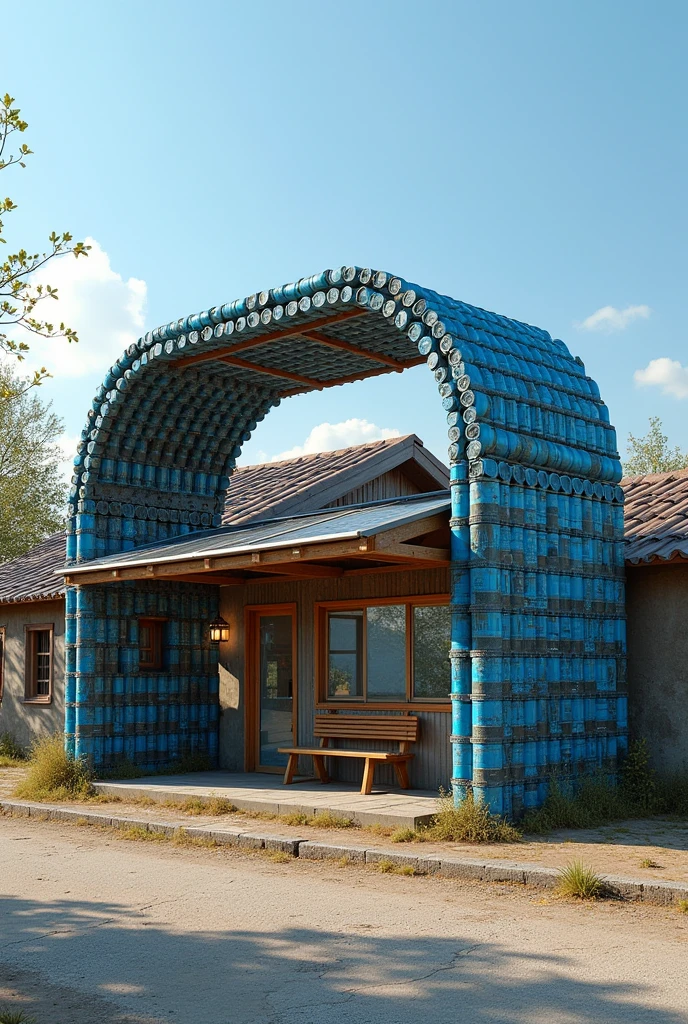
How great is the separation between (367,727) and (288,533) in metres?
3.01

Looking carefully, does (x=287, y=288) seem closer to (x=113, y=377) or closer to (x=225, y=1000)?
(x=113, y=377)

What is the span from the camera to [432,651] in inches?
518

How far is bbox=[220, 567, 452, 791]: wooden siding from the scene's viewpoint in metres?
12.9

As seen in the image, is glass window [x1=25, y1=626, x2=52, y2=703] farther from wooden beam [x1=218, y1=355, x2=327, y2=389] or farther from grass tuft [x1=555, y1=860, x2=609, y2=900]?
grass tuft [x1=555, y1=860, x2=609, y2=900]

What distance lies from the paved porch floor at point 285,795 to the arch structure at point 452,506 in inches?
28.0

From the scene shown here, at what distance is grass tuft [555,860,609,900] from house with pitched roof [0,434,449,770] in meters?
8.15

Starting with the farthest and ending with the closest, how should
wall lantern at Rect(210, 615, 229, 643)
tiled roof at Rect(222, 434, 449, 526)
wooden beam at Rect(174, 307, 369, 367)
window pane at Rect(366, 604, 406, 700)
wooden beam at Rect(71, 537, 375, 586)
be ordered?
tiled roof at Rect(222, 434, 449, 526), wall lantern at Rect(210, 615, 229, 643), window pane at Rect(366, 604, 406, 700), wooden beam at Rect(174, 307, 369, 367), wooden beam at Rect(71, 537, 375, 586)

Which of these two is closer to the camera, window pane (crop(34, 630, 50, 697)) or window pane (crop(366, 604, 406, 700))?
window pane (crop(366, 604, 406, 700))

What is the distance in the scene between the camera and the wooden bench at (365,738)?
12484mm

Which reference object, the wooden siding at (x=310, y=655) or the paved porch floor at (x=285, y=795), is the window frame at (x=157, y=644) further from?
the paved porch floor at (x=285, y=795)

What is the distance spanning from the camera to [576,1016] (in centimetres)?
537

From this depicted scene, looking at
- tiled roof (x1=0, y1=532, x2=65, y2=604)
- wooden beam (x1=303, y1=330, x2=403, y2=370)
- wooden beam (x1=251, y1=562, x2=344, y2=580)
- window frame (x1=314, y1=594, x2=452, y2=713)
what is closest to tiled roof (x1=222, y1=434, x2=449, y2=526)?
tiled roof (x1=0, y1=532, x2=65, y2=604)

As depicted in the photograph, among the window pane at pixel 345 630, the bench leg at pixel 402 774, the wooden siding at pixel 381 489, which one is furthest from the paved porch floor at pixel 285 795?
the wooden siding at pixel 381 489

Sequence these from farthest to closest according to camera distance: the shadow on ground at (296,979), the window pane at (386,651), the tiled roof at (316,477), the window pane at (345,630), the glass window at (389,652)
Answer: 1. the tiled roof at (316,477)
2. the window pane at (345,630)
3. the window pane at (386,651)
4. the glass window at (389,652)
5. the shadow on ground at (296,979)
